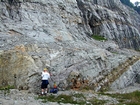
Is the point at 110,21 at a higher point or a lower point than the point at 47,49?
higher

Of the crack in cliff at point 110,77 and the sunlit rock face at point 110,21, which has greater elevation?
the sunlit rock face at point 110,21

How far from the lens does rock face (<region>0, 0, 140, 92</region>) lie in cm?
2355

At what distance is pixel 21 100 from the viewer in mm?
18141

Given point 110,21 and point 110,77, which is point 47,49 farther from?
point 110,21

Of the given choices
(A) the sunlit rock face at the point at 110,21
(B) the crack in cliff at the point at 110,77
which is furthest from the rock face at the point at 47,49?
(A) the sunlit rock face at the point at 110,21

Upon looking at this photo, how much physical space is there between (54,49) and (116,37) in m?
30.7

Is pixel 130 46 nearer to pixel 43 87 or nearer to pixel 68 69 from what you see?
pixel 68 69

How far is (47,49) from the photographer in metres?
27.0

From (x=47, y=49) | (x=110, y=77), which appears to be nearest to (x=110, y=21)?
(x=110, y=77)

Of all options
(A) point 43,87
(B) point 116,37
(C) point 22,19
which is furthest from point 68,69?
(B) point 116,37

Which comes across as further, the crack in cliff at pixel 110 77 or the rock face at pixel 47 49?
the crack in cliff at pixel 110 77

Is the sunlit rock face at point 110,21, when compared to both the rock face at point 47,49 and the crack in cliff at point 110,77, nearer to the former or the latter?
the rock face at point 47,49

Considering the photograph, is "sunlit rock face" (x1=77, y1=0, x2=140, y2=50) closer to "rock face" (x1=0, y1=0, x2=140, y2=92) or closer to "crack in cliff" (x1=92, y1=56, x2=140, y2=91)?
"rock face" (x1=0, y1=0, x2=140, y2=92)

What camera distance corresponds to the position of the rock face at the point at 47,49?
77.3 feet
